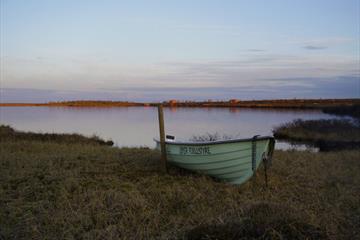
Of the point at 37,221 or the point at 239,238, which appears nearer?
the point at 239,238

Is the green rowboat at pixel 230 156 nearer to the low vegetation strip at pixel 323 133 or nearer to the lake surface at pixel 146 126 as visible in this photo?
the lake surface at pixel 146 126

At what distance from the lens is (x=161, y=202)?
6.65 m

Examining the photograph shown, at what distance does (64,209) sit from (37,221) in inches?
21.5

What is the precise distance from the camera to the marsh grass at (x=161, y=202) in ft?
16.5

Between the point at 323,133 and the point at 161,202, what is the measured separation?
2127 cm

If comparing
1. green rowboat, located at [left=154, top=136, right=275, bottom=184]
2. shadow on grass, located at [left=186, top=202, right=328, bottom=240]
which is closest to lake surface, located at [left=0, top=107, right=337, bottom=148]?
green rowboat, located at [left=154, top=136, right=275, bottom=184]

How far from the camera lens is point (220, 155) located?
26.2ft

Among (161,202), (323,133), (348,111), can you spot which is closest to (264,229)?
(161,202)

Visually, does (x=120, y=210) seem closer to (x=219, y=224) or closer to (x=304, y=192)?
(x=219, y=224)

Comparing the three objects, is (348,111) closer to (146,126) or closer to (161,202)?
(146,126)

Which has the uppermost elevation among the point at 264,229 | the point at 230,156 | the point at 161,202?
the point at 230,156

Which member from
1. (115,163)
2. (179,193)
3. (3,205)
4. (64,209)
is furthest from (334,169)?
(3,205)

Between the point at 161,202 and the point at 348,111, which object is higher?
the point at 161,202

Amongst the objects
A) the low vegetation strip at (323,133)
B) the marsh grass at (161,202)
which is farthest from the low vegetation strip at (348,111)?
the marsh grass at (161,202)
